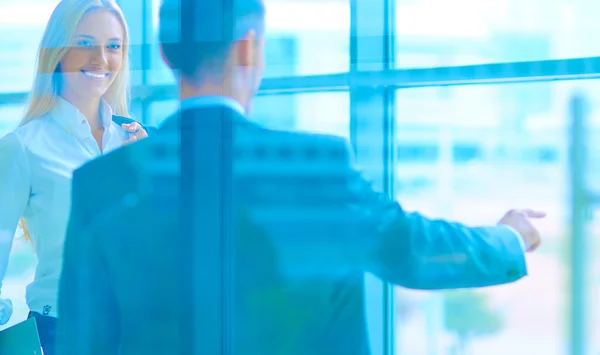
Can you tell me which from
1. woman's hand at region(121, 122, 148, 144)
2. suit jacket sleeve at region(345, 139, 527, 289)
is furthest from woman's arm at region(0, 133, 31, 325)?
suit jacket sleeve at region(345, 139, 527, 289)

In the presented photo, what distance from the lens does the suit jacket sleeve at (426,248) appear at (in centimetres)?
155

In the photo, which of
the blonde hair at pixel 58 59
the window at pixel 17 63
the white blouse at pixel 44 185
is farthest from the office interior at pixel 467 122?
the window at pixel 17 63

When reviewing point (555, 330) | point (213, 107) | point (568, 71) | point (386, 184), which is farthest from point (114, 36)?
point (555, 330)

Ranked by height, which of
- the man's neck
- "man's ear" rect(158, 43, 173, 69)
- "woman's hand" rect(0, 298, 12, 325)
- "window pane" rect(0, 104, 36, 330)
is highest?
"man's ear" rect(158, 43, 173, 69)

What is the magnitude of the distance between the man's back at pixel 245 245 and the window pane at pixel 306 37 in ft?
0.52

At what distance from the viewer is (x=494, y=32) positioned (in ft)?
5.15

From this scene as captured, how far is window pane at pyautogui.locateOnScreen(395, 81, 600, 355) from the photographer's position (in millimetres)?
1536

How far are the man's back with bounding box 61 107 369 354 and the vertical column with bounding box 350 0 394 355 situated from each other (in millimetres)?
43

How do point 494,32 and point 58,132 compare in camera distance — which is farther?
point 58,132

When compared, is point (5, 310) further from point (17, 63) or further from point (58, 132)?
point (17, 63)

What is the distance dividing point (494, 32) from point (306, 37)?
436mm

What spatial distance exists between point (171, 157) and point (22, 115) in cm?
41

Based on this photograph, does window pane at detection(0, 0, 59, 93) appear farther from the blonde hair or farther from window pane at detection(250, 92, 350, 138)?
window pane at detection(250, 92, 350, 138)

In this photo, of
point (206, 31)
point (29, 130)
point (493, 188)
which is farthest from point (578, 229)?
point (29, 130)
